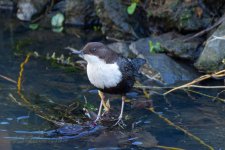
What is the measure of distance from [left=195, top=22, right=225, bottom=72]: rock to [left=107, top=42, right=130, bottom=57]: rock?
1.07 m

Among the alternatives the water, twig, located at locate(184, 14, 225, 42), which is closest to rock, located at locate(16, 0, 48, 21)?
the water

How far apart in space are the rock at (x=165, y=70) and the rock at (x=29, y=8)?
274 centimetres

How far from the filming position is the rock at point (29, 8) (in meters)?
9.26

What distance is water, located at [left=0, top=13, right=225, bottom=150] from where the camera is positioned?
5.04 meters

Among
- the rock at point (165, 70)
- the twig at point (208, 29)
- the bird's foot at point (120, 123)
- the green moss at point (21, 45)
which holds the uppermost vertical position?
the twig at point (208, 29)

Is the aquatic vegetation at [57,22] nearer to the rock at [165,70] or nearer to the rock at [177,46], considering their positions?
the rock at [177,46]

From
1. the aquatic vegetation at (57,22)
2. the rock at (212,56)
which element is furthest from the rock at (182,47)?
the aquatic vegetation at (57,22)

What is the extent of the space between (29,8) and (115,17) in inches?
72.8

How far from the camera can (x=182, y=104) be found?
6121mm

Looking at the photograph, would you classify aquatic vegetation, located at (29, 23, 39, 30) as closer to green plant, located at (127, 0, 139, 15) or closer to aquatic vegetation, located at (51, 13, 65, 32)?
aquatic vegetation, located at (51, 13, 65, 32)

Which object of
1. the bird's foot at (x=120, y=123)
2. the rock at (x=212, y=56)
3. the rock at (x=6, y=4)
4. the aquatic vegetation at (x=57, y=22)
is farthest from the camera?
the rock at (x=6, y=4)

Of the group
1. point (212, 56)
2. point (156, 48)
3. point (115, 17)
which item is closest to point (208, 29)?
point (212, 56)

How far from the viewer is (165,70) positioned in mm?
6816

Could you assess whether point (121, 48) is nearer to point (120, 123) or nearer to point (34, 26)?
point (34, 26)
